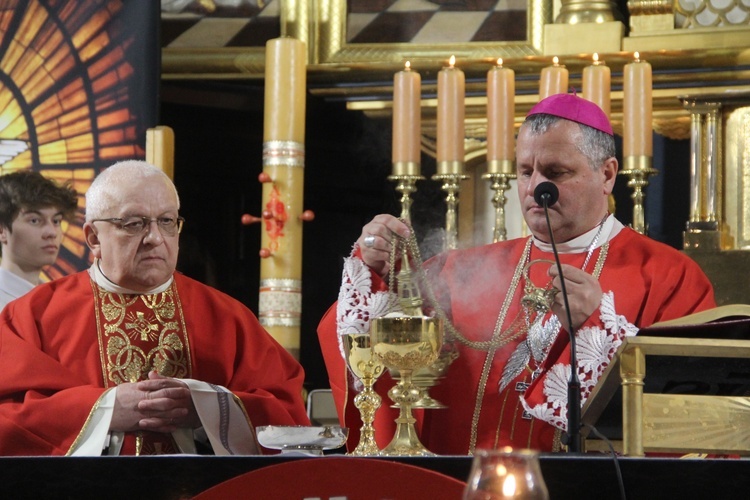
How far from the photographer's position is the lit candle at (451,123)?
466 centimetres

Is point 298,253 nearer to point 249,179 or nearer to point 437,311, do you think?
point 249,179

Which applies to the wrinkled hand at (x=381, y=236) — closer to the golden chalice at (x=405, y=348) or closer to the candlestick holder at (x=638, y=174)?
the golden chalice at (x=405, y=348)

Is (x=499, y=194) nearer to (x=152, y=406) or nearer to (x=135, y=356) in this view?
(x=135, y=356)

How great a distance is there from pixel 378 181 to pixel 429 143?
1.01 feet

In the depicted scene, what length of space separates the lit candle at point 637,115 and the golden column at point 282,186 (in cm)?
148

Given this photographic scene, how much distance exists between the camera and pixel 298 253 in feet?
18.2

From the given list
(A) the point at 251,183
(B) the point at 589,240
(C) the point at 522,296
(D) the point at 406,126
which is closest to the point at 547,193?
(C) the point at 522,296

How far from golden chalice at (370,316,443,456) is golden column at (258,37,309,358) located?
2.39m

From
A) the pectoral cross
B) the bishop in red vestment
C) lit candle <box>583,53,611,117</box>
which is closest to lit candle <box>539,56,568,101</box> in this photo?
lit candle <box>583,53,611,117</box>

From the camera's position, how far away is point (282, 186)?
552 cm

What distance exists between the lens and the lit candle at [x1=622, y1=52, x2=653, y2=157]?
448 centimetres

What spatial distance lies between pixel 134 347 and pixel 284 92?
194 centimetres

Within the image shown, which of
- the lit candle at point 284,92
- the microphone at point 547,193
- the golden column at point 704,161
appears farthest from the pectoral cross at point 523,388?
the lit candle at point 284,92

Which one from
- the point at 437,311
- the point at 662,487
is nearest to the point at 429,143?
the point at 437,311
